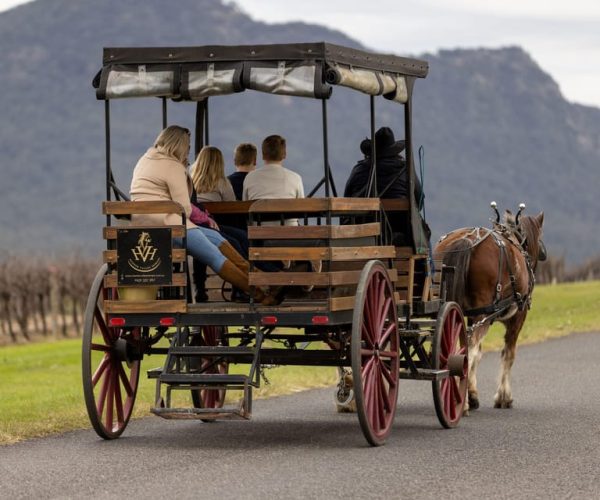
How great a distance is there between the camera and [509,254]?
49.1ft

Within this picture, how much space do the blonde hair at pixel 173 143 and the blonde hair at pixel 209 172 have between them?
782mm

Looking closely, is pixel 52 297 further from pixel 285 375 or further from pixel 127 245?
pixel 127 245

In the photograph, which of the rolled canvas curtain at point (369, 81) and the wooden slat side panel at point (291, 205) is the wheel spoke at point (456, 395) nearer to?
the rolled canvas curtain at point (369, 81)

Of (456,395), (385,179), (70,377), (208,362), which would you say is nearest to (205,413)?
(208,362)

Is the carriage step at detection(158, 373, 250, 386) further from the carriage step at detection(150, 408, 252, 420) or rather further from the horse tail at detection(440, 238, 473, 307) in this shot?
the horse tail at detection(440, 238, 473, 307)

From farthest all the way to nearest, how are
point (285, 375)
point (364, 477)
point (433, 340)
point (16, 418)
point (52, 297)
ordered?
1. point (52, 297)
2. point (285, 375)
3. point (16, 418)
4. point (433, 340)
5. point (364, 477)

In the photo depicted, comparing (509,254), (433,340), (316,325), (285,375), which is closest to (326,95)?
(316,325)

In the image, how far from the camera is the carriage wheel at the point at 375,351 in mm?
10367

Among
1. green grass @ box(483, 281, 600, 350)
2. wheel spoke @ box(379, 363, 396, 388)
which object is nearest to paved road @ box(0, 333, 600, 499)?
wheel spoke @ box(379, 363, 396, 388)

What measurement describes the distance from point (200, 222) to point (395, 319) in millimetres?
1729

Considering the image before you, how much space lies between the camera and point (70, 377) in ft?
84.0

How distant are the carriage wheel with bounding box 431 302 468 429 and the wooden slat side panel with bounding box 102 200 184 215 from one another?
270cm

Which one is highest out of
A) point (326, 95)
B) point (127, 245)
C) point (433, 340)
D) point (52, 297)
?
point (326, 95)

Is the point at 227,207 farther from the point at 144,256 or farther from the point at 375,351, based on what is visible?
the point at 375,351
